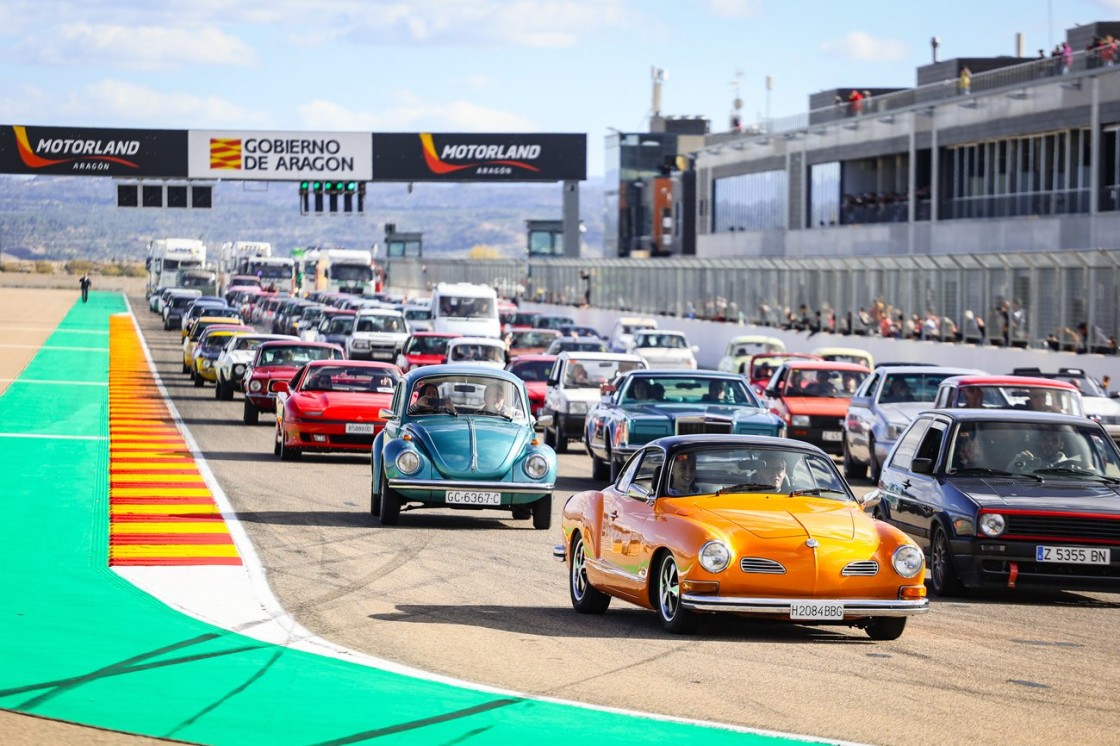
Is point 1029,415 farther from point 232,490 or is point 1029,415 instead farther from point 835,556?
point 232,490

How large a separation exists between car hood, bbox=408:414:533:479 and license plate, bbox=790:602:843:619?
6.70 meters

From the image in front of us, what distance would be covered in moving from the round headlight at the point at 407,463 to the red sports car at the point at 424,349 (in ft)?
66.4

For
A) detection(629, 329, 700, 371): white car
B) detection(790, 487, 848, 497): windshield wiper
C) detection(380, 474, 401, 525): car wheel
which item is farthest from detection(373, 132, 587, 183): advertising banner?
detection(790, 487, 848, 497): windshield wiper

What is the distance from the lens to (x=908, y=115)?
7144 centimetres

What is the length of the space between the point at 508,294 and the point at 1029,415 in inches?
3204

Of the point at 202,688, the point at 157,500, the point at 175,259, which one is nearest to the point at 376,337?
the point at 157,500

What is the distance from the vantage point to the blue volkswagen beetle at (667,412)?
22009 mm

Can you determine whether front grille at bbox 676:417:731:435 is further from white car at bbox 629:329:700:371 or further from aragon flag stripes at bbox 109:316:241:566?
white car at bbox 629:329:700:371

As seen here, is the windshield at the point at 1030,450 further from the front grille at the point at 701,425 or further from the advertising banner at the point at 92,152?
the advertising banner at the point at 92,152

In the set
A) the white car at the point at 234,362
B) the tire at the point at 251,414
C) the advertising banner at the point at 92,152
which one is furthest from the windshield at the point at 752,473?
the advertising banner at the point at 92,152

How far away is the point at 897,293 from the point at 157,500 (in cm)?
3139

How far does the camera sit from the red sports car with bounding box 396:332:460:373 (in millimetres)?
38219

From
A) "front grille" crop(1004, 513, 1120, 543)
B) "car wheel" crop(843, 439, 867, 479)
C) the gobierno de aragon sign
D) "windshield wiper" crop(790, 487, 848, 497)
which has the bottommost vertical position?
"car wheel" crop(843, 439, 867, 479)

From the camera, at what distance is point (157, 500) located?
63.8 feet
